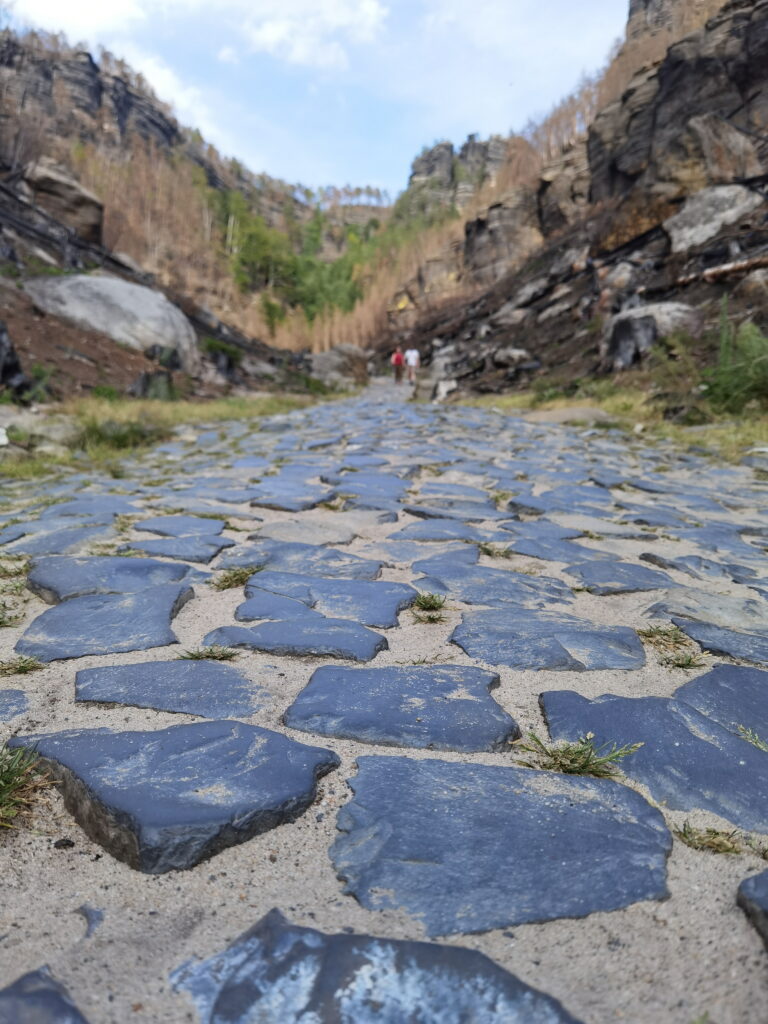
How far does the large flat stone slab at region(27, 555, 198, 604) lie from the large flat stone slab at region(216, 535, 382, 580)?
0.24 m

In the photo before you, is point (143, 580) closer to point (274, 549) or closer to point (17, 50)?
point (274, 549)

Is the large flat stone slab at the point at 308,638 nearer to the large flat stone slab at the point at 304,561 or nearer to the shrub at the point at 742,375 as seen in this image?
the large flat stone slab at the point at 304,561

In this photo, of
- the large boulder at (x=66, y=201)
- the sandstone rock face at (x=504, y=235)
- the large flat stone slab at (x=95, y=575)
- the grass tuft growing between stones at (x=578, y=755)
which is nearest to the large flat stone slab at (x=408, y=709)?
the grass tuft growing between stones at (x=578, y=755)

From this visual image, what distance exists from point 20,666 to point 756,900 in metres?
1.52

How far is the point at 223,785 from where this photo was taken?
3.34ft

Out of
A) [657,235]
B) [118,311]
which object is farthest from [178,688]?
[657,235]

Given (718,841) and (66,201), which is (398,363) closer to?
(66,201)

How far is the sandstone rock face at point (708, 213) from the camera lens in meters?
11.2

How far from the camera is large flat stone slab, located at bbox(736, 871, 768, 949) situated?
75 cm

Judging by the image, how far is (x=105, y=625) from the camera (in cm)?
175

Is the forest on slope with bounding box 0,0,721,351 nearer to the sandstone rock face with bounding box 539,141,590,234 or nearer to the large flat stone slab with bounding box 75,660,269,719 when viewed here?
the sandstone rock face with bounding box 539,141,590,234

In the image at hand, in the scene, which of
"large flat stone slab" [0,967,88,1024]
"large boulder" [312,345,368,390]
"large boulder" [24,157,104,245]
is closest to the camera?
"large flat stone slab" [0,967,88,1024]

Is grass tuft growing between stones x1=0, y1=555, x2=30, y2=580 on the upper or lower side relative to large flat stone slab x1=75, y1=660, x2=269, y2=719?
upper

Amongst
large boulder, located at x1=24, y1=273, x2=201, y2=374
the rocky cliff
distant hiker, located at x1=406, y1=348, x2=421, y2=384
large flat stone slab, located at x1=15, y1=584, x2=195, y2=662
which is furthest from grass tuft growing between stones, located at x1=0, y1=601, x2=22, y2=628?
distant hiker, located at x1=406, y1=348, x2=421, y2=384
